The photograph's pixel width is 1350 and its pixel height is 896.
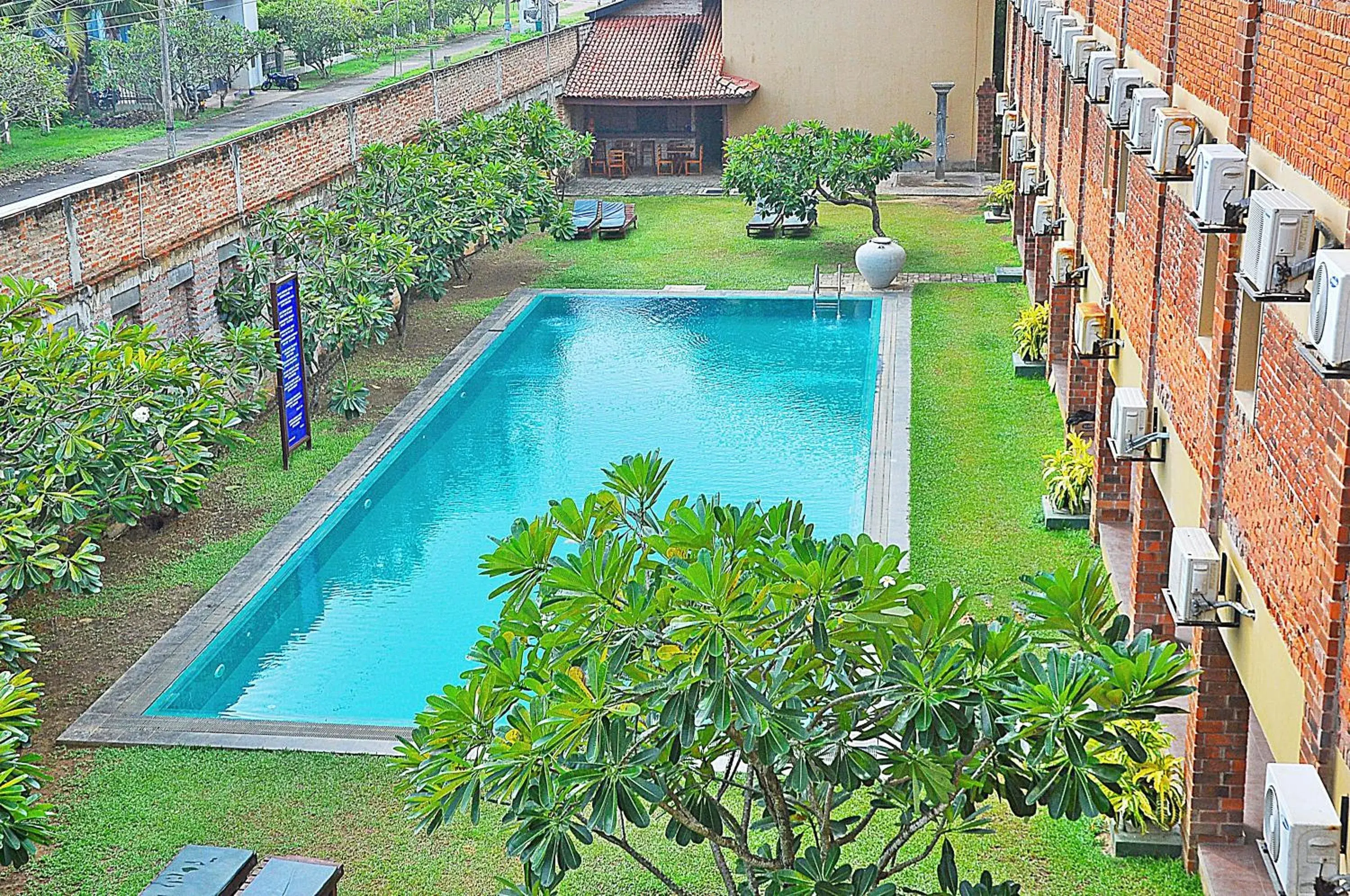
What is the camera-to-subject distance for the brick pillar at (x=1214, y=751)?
8.76 meters

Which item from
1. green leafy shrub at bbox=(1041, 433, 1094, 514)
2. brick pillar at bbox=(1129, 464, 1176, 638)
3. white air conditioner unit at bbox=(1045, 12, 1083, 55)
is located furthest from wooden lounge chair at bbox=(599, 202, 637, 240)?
brick pillar at bbox=(1129, 464, 1176, 638)

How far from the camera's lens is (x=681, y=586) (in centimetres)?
579

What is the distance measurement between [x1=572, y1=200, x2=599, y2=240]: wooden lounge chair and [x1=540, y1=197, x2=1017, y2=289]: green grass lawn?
373 mm

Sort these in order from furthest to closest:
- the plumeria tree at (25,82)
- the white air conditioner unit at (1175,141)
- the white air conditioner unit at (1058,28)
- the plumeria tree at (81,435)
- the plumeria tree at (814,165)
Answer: the plumeria tree at (25,82)
the plumeria tree at (814,165)
the white air conditioner unit at (1058,28)
the plumeria tree at (81,435)
the white air conditioner unit at (1175,141)

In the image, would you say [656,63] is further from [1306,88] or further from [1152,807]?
[1306,88]

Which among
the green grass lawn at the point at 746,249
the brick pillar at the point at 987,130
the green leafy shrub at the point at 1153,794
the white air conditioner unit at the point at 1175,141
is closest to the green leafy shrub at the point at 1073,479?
the green leafy shrub at the point at 1153,794

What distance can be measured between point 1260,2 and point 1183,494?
314 cm

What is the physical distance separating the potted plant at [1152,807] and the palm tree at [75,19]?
36.4 meters

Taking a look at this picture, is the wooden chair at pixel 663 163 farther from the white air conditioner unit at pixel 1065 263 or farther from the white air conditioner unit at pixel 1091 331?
the white air conditioner unit at pixel 1091 331

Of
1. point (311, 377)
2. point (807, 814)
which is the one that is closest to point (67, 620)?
point (311, 377)

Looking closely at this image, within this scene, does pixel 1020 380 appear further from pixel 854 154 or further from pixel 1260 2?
pixel 1260 2

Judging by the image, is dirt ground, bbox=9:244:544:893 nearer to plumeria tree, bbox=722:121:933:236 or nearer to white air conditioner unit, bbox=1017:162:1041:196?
plumeria tree, bbox=722:121:933:236

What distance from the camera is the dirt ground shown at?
11.8 m

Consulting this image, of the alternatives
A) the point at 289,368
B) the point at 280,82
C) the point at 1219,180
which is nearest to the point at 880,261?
the point at 289,368
